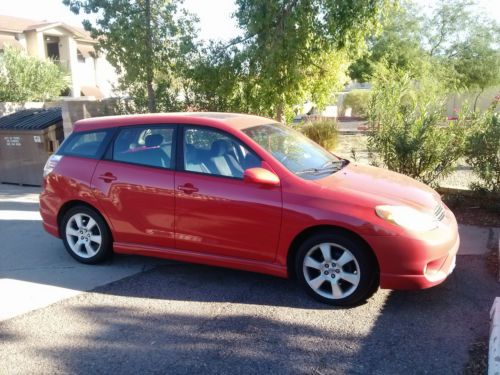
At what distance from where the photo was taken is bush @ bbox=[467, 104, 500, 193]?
6.47 meters

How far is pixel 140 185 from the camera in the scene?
482 cm

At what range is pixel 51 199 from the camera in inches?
213

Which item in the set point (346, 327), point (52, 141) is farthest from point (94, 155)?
point (52, 141)

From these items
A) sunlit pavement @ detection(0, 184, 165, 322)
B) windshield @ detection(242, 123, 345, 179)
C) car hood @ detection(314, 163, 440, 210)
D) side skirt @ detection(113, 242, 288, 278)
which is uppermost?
windshield @ detection(242, 123, 345, 179)

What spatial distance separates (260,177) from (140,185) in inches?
52.4

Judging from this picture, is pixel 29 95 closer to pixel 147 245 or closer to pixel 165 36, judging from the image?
pixel 165 36

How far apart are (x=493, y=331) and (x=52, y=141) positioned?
908 cm

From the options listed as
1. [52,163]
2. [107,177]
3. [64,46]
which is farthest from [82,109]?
[64,46]

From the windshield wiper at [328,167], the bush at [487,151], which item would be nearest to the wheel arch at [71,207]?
the windshield wiper at [328,167]

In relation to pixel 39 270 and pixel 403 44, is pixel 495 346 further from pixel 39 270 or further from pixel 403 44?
pixel 403 44

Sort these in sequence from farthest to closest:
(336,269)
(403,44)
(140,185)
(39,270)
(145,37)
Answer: (403,44), (145,37), (39,270), (140,185), (336,269)

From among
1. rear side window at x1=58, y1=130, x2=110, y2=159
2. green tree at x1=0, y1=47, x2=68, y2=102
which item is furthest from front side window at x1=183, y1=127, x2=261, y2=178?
green tree at x1=0, y1=47, x2=68, y2=102

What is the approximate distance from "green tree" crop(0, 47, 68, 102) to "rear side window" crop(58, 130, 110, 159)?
13.4 meters

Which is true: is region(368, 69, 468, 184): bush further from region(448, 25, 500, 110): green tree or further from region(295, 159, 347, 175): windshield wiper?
region(448, 25, 500, 110): green tree
